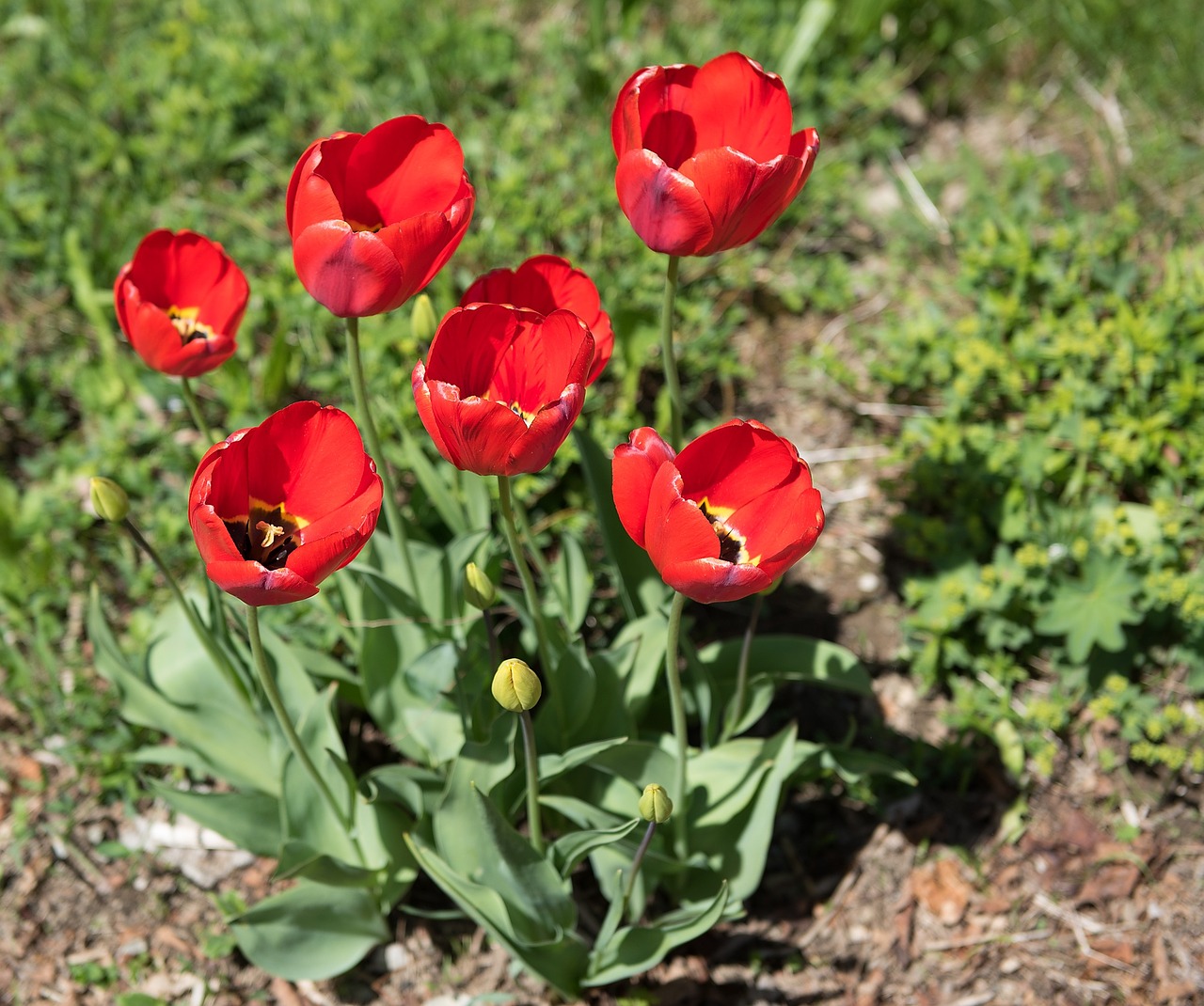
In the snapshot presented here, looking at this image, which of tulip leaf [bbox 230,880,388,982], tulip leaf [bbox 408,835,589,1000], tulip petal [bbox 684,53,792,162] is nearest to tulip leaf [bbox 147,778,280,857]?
tulip leaf [bbox 230,880,388,982]

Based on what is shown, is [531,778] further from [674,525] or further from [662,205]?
[662,205]

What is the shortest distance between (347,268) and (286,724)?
2.12 ft

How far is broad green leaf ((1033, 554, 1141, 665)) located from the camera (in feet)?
7.30

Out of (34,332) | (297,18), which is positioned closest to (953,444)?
(34,332)

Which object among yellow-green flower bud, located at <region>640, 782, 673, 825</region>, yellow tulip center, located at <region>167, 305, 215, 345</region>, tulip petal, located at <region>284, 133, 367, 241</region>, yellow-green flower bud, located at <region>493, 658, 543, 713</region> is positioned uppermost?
tulip petal, located at <region>284, 133, 367, 241</region>

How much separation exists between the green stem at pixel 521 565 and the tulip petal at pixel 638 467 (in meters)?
0.18

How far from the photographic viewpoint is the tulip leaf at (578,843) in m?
1.58

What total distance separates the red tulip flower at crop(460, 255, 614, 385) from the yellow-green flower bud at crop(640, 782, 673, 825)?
601mm

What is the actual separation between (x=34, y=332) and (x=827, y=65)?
8.78 ft

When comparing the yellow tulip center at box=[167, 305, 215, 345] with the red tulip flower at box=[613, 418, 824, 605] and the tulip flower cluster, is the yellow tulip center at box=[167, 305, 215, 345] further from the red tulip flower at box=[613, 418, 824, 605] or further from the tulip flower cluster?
the red tulip flower at box=[613, 418, 824, 605]

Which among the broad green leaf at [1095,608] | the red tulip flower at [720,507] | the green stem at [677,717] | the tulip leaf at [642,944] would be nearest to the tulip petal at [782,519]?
the red tulip flower at [720,507]

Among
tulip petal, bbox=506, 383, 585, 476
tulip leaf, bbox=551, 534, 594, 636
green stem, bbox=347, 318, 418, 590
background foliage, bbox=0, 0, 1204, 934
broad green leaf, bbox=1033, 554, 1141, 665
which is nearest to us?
tulip petal, bbox=506, 383, 585, 476

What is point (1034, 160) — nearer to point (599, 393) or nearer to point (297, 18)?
point (599, 393)

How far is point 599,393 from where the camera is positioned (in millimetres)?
2846
